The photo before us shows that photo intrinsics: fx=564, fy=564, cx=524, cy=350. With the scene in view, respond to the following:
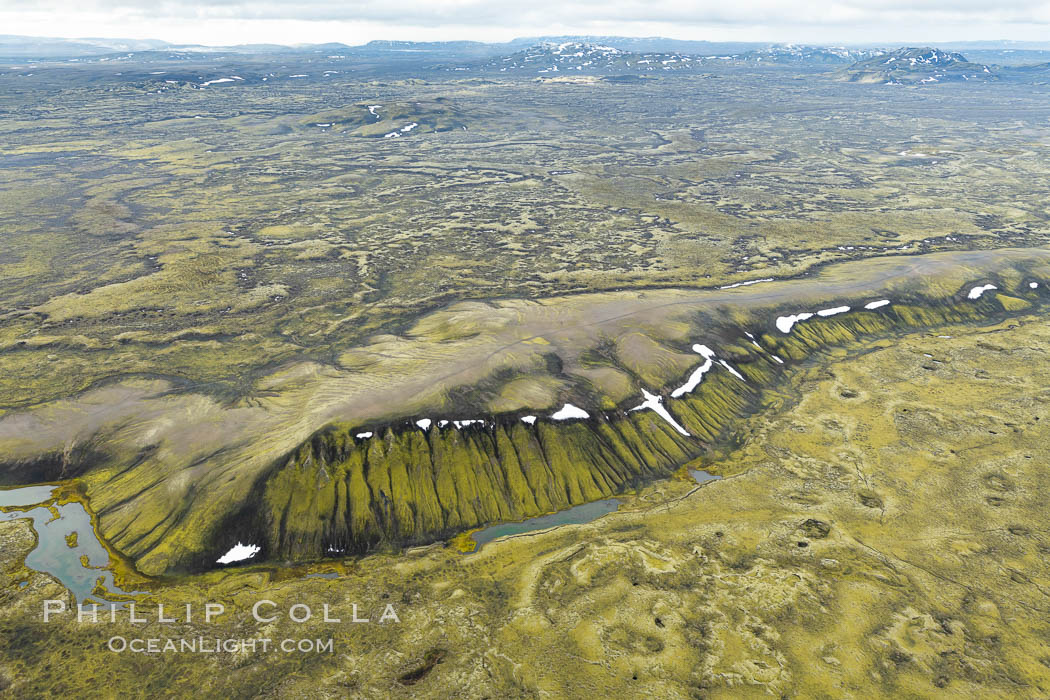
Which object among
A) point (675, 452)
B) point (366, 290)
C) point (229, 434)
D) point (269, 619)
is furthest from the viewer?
point (366, 290)

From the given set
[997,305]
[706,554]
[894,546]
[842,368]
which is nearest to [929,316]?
[997,305]

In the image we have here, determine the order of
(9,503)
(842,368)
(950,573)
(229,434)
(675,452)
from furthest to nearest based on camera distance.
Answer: (842,368) < (675,452) < (229,434) < (9,503) < (950,573)

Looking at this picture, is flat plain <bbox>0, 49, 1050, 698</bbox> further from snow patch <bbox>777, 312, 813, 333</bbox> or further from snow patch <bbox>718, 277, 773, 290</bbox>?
snow patch <bbox>718, 277, 773, 290</bbox>

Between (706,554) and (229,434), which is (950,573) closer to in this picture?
(706,554)

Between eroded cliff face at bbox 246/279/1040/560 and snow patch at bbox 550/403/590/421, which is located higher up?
snow patch at bbox 550/403/590/421

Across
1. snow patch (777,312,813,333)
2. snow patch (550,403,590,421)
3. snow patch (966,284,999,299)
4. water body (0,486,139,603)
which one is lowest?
snow patch (966,284,999,299)

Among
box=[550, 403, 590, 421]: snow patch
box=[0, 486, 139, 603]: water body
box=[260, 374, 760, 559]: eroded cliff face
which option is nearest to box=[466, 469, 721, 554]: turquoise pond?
box=[260, 374, 760, 559]: eroded cliff face

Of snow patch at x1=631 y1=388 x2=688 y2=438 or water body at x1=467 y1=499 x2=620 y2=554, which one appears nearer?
water body at x1=467 y1=499 x2=620 y2=554
